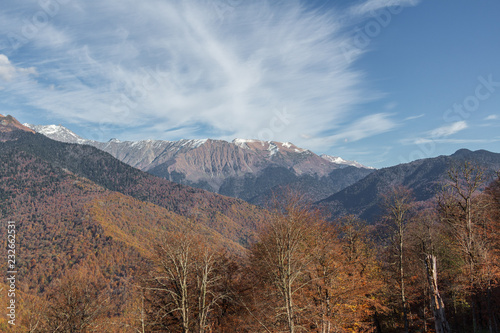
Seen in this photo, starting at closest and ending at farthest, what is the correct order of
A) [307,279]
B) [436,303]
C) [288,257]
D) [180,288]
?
[288,257] < [436,303] < [180,288] < [307,279]

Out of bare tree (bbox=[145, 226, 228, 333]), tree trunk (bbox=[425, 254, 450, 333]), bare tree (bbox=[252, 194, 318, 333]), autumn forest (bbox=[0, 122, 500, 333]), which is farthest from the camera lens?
bare tree (bbox=[145, 226, 228, 333])

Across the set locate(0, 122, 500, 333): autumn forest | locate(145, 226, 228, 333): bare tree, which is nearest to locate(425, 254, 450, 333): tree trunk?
locate(0, 122, 500, 333): autumn forest

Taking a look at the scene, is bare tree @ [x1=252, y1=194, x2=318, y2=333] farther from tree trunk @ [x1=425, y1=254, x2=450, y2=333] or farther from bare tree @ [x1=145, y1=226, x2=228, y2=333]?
tree trunk @ [x1=425, y1=254, x2=450, y2=333]

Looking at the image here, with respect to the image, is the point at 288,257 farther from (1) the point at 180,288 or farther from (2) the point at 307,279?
(1) the point at 180,288

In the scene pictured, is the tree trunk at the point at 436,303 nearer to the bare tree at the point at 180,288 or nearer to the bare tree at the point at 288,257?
the bare tree at the point at 288,257

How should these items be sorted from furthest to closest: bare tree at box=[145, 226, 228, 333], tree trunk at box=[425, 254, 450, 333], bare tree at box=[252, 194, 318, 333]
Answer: bare tree at box=[145, 226, 228, 333] → tree trunk at box=[425, 254, 450, 333] → bare tree at box=[252, 194, 318, 333]

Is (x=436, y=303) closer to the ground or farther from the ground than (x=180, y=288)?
closer to the ground

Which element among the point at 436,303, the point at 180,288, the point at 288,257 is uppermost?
the point at 288,257

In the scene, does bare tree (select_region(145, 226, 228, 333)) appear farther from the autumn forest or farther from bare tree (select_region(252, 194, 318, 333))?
bare tree (select_region(252, 194, 318, 333))

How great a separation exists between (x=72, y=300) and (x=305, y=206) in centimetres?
2689

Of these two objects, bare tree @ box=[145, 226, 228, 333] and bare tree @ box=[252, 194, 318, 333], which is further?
bare tree @ box=[145, 226, 228, 333]

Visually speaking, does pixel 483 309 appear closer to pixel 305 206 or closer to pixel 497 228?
pixel 497 228

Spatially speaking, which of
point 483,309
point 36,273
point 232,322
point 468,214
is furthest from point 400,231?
point 36,273

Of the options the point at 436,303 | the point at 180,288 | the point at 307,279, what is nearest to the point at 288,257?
the point at 307,279
